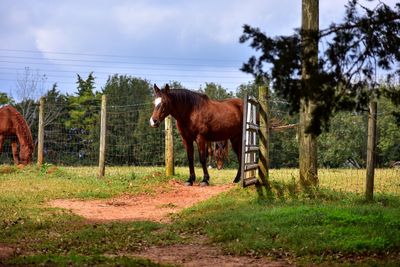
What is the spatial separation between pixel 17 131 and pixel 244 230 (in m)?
14.0

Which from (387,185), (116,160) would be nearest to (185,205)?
(387,185)

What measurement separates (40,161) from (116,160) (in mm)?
14365

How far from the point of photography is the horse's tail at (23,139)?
801 inches

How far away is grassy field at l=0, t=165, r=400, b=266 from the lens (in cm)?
740

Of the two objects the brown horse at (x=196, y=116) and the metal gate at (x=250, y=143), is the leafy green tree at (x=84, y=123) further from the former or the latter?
the metal gate at (x=250, y=143)

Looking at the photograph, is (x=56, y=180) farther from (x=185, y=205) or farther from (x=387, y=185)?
(x=387, y=185)

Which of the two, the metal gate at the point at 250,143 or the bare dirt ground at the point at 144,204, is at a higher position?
the metal gate at the point at 250,143

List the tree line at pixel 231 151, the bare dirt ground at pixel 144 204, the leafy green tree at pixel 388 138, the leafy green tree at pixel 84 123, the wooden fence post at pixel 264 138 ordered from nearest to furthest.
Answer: the bare dirt ground at pixel 144 204
the wooden fence post at pixel 264 138
the leafy green tree at pixel 84 123
the tree line at pixel 231 151
the leafy green tree at pixel 388 138

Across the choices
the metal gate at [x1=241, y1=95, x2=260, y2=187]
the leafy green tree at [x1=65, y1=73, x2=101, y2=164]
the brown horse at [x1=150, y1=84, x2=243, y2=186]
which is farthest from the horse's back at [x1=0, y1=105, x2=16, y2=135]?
the metal gate at [x1=241, y1=95, x2=260, y2=187]

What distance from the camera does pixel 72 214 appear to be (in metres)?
10.9

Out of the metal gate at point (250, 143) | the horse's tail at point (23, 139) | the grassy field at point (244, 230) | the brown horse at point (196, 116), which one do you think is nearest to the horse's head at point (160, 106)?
the brown horse at point (196, 116)

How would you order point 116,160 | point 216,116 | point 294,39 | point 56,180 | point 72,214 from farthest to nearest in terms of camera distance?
point 116,160 → point 56,180 → point 216,116 → point 72,214 → point 294,39

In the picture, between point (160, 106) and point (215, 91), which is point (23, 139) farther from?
point (215, 91)

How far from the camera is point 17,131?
67.4 feet
